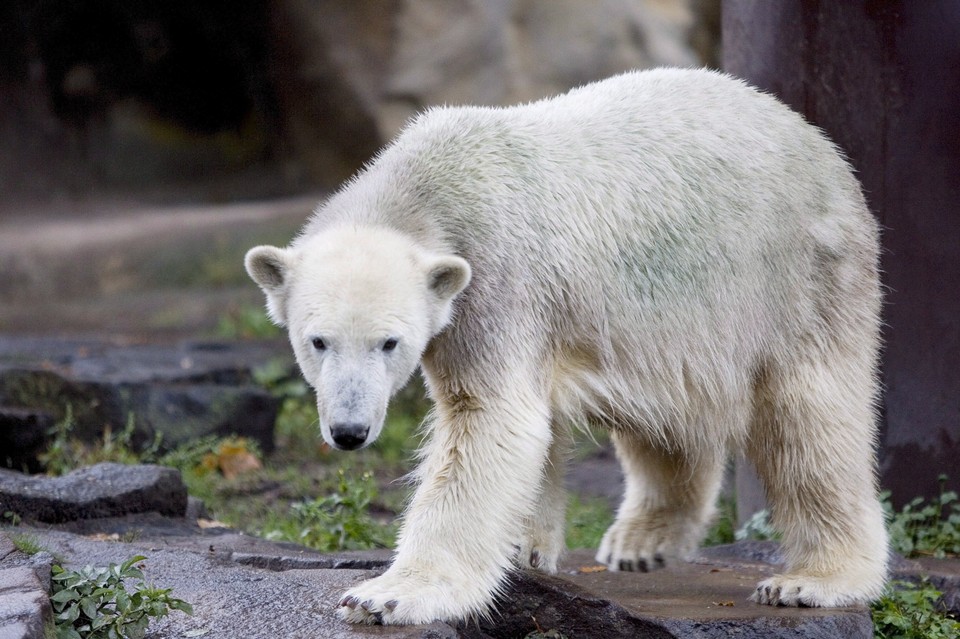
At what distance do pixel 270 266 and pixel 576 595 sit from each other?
1.53 m

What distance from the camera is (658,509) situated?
5.08 meters

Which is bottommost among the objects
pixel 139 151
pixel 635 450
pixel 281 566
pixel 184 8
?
pixel 281 566

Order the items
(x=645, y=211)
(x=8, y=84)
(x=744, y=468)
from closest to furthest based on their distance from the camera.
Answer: (x=645, y=211) → (x=744, y=468) → (x=8, y=84)

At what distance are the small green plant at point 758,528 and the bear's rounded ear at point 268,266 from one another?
9.58 ft

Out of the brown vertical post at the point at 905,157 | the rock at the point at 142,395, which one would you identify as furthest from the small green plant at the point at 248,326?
the brown vertical post at the point at 905,157

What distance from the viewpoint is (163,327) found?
10.9 metres

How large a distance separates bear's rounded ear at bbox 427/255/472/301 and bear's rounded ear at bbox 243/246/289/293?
1.67ft

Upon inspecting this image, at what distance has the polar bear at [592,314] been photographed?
3717 millimetres

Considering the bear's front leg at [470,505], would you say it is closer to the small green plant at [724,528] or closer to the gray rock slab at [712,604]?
the gray rock slab at [712,604]

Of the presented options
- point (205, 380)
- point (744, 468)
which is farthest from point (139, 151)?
point (744, 468)

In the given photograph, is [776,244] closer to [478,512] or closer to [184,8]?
[478,512]

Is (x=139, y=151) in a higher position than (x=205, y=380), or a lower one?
higher

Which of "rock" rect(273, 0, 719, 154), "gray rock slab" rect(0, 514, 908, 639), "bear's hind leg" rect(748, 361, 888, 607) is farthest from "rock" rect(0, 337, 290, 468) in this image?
"rock" rect(273, 0, 719, 154)

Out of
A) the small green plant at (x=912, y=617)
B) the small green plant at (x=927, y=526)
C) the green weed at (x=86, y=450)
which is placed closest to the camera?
the small green plant at (x=912, y=617)
